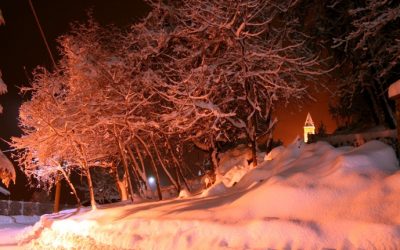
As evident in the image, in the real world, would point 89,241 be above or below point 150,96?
below

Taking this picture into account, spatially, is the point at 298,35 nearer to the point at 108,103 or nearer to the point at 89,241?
the point at 108,103

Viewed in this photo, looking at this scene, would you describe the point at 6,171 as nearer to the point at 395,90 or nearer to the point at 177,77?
the point at 177,77

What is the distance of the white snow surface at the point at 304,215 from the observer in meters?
6.47

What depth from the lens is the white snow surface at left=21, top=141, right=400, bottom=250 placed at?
6.47 m

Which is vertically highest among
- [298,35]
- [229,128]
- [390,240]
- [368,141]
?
[298,35]

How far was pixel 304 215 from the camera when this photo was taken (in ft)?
23.8

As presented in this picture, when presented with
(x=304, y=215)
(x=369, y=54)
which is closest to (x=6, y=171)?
(x=369, y=54)

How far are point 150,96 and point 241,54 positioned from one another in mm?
3839

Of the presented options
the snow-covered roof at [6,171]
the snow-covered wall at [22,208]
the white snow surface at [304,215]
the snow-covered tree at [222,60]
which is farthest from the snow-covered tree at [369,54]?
the snow-covered wall at [22,208]

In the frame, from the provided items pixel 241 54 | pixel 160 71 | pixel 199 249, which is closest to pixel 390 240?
pixel 199 249

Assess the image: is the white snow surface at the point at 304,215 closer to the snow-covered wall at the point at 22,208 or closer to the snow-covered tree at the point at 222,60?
the snow-covered tree at the point at 222,60

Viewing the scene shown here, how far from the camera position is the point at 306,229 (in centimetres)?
667

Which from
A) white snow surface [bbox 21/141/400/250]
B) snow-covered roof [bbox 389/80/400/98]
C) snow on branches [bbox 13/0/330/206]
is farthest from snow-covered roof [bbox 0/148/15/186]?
snow-covered roof [bbox 389/80/400/98]

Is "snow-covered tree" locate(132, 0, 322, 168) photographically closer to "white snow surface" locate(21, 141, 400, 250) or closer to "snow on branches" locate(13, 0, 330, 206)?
"snow on branches" locate(13, 0, 330, 206)
